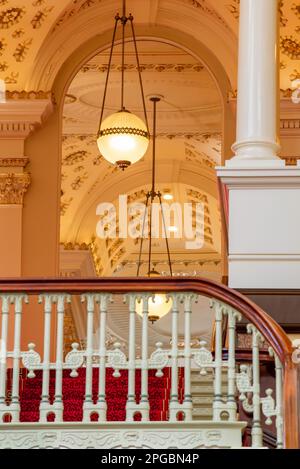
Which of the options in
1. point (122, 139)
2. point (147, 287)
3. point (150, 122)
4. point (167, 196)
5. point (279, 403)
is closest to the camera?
point (279, 403)

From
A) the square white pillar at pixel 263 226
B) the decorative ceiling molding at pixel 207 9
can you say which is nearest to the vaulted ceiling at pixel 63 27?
the decorative ceiling molding at pixel 207 9

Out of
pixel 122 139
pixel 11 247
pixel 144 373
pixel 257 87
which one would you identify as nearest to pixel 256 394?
pixel 144 373

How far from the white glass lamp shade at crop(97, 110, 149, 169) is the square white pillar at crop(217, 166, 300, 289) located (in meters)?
3.80

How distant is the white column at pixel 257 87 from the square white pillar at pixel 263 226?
126 millimetres

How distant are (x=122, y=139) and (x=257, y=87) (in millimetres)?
3468

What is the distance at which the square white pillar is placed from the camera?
30.5ft

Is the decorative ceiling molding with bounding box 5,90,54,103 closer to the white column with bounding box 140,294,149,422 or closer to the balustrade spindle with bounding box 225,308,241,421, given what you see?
the white column with bounding box 140,294,149,422

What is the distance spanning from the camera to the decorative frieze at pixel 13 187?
51.1ft

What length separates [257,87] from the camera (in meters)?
9.91

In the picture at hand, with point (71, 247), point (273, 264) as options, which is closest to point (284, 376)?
point (273, 264)

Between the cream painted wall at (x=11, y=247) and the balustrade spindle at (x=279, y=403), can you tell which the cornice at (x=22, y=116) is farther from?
the balustrade spindle at (x=279, y=403)

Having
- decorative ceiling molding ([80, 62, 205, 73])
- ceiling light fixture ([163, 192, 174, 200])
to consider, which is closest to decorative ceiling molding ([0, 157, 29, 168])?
decorative ceiling molding ([80, 62, 205, 73])

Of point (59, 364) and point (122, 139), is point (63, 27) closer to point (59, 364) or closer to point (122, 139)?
point (122, 139)
